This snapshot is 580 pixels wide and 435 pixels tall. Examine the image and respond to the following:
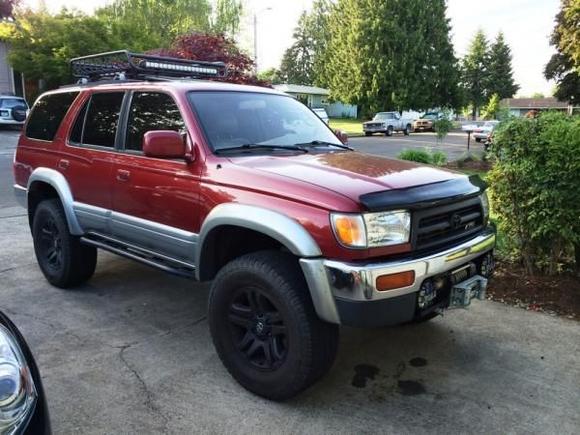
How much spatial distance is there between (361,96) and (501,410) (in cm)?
4364

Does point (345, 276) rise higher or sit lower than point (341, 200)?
lower

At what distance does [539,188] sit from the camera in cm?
466

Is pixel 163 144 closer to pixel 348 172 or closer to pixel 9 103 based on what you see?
pixel 348 172

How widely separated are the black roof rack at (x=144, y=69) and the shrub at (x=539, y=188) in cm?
284

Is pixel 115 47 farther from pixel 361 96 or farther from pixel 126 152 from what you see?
pixel 126 152

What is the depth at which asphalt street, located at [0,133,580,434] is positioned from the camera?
304cm

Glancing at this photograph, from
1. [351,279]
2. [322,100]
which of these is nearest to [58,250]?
[351,279]

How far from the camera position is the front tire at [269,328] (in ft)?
9.71

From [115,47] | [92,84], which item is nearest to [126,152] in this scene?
[92,84]

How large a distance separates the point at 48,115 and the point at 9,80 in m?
33.5

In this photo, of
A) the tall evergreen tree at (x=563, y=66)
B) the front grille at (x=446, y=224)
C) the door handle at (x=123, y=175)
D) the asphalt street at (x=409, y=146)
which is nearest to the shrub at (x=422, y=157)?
the asphalt street at (x=409, y=146)

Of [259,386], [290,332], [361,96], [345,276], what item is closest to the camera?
[345,276]

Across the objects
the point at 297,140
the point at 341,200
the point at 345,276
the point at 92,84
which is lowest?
the point at 345,276

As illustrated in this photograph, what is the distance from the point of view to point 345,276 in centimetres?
278
